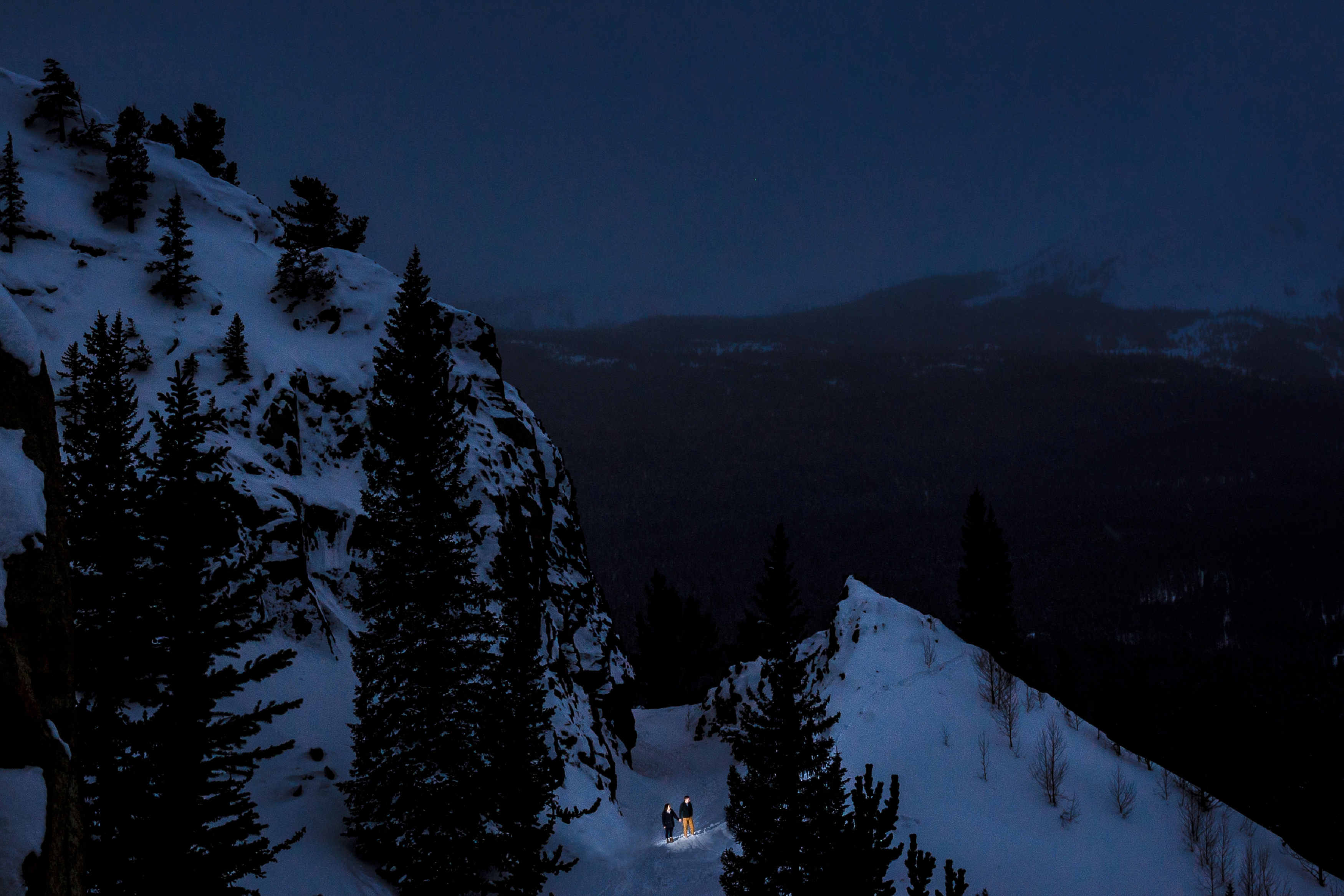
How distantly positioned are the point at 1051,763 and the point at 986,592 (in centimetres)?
3027

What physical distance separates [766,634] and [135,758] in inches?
488

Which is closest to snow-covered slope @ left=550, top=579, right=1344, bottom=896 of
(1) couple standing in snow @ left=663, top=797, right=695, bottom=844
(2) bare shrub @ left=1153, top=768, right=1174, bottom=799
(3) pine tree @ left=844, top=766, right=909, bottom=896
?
(2) bare shrub @ left=1153, top=768, right=1174, bottom=799

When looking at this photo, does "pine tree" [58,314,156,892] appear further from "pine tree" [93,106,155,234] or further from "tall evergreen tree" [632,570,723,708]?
"tall evergreen tree" [632,570,723,708]

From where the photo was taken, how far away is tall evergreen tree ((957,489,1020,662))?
4500cm

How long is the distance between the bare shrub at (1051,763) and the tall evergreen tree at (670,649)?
40787mm

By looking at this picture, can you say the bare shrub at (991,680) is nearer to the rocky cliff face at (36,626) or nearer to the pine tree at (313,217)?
the rocky cliff face at (36,626)

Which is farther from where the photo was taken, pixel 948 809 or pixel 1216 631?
pixel 1216 631

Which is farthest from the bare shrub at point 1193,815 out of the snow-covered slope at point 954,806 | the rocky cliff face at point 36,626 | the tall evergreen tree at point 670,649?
the tall evergreen tree at point 670,649

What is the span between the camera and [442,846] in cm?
1357

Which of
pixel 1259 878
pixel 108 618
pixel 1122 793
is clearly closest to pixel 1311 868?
pixel 1259 878

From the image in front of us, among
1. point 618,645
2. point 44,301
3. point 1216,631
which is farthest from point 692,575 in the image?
point 44,301

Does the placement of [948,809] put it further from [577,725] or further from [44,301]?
[44,301]

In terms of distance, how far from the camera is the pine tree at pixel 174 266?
91.2 feet

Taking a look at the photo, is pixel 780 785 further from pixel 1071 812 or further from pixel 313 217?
pixel 313 217
